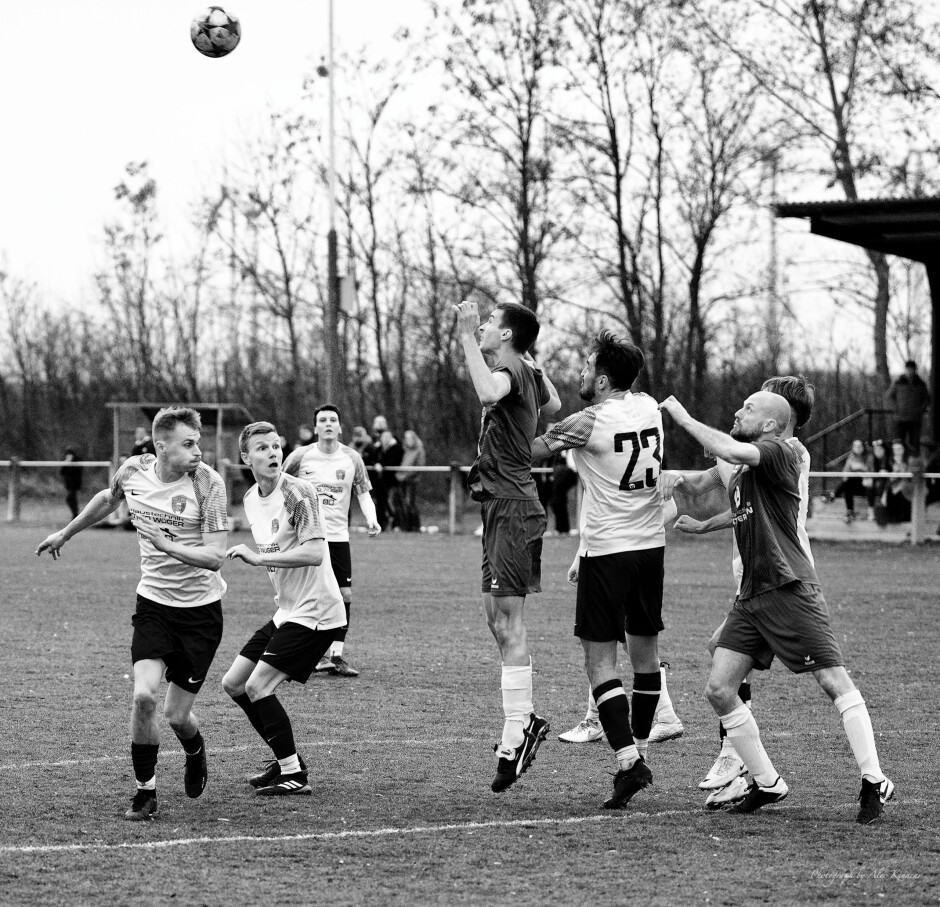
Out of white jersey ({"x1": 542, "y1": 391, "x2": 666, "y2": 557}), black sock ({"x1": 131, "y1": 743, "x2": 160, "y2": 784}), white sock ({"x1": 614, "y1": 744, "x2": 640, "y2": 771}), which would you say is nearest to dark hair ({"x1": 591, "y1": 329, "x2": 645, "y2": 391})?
white jersey ({"x1": 542, "y1": 391, "x2": 666, "y2": 557})

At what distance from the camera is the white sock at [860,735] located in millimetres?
6113

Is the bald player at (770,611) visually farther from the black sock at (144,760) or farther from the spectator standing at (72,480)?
the spectator standing at (72,480)

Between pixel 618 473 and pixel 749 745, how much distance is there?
1305 millimetres

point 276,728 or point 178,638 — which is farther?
point 276,728

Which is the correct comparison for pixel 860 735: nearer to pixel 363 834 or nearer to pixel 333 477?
pixel 363 834

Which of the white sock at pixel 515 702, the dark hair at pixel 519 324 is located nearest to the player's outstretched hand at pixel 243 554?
the white sock at pixel 515 702

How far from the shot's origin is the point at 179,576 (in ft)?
21.6

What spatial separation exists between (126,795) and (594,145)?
26.8 metres

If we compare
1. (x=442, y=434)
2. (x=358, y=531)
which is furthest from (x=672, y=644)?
(x=442, y=434)

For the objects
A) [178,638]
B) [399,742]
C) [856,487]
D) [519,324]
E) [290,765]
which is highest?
[519,324]

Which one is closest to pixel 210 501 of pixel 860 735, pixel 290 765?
pixel 290 765

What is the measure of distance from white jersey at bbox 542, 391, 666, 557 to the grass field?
1185mm

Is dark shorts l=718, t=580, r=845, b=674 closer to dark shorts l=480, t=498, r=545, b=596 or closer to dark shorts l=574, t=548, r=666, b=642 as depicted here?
dark shorts l=574, t=548, r=666, b=642

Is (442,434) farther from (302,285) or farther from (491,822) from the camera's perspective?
(491,822)
